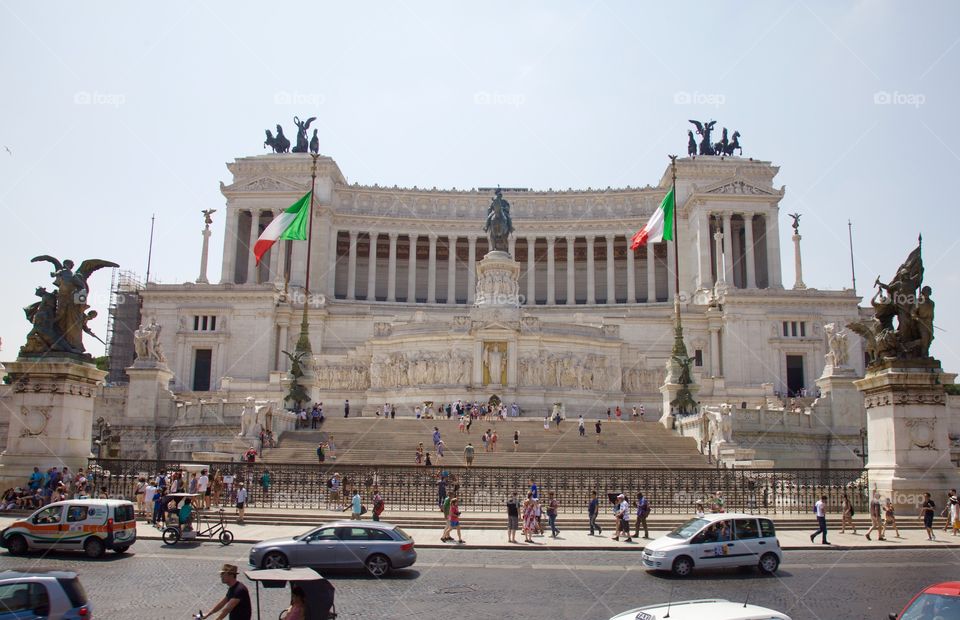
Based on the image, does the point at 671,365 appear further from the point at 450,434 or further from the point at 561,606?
the point at 561,606

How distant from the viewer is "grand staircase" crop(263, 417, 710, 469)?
113ft

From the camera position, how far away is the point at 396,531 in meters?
17.5

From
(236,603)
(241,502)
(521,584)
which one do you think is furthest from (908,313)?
(236,603)

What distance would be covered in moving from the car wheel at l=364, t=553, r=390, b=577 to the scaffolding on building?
65106 mm

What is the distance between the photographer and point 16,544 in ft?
61.1

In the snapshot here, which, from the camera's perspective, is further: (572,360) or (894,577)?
(572,360)

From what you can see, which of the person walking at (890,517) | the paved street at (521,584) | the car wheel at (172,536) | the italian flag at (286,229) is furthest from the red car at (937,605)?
the italian flag at (286,229)

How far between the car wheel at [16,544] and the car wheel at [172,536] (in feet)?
11.3

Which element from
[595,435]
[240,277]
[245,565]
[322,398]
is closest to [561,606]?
[245,565]

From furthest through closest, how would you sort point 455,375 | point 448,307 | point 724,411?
point 448,307
point 455,375
point 724,411

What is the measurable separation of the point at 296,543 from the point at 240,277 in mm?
72821

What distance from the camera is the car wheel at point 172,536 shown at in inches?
837

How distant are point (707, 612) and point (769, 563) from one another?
1079cm

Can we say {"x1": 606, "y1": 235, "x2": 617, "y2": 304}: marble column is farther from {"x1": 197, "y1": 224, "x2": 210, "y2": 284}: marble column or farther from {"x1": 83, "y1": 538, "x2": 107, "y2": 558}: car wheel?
{"x1": 83, "y1": 538, "x2": 107, "y2": 558}: car wheel
